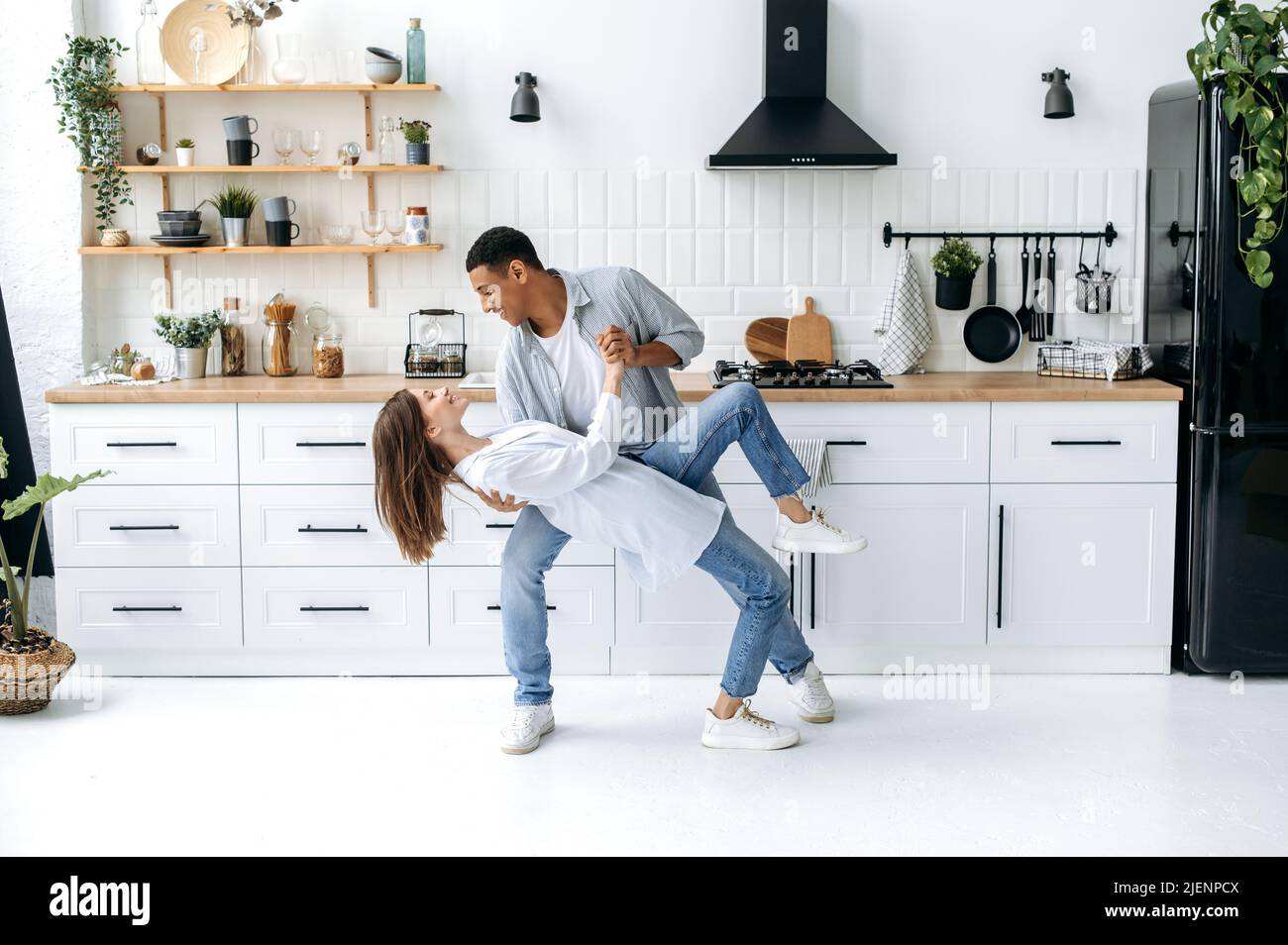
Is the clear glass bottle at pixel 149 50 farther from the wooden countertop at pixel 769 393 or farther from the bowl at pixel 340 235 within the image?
the wooden countertop at pixel 769 393

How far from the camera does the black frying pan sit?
4.51 metres

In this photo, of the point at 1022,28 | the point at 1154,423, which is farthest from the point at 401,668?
the point at 1022,28

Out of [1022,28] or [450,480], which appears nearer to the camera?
[450,480]

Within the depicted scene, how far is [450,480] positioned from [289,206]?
65.1 inches

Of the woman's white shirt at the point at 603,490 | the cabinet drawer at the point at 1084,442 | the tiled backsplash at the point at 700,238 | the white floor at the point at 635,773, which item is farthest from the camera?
the tiled backsplash at the point at 700,238

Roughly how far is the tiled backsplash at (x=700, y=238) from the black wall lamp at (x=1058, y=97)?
21 centimetres

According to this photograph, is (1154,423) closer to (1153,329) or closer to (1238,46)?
(1153,329)

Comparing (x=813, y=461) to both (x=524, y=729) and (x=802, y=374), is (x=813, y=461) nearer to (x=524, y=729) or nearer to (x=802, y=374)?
(x=802, y=374)

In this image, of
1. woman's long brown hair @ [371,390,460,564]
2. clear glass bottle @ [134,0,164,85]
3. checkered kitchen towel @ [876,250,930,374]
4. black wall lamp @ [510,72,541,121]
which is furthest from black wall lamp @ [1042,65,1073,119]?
clear glass bottle @ [134,0,164,85]

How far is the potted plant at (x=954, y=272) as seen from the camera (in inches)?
174

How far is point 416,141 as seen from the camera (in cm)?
436

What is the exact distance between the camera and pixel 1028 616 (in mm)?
4016

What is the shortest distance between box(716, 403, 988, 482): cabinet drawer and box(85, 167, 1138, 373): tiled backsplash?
0.66m

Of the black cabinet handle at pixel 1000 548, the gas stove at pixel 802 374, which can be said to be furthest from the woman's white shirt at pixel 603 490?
the black cabinet handle at pixel 1000 548
